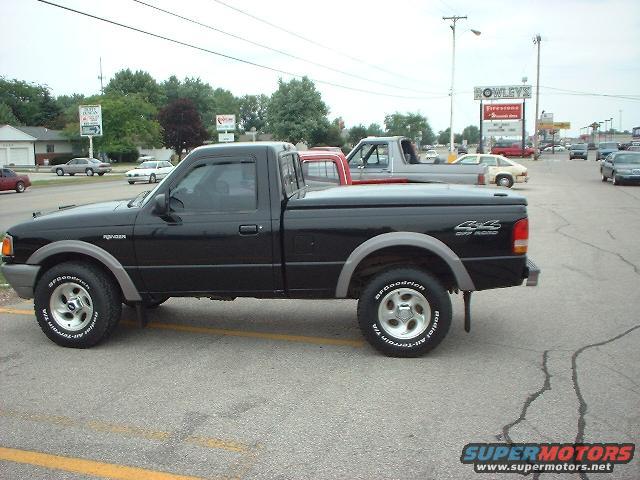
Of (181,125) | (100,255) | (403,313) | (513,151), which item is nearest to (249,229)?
(100,255)

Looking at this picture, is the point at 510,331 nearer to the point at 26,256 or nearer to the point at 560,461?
the point at 560,461

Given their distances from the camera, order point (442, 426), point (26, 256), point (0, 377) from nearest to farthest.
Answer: point (442, 426), point (0, 377), point (26, 256)

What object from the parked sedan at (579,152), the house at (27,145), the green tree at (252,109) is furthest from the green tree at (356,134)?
the green tree at (252,109)

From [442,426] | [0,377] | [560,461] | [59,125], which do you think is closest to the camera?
[560,461]

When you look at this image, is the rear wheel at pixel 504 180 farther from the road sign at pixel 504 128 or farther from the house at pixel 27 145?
the house at pixel 27 145

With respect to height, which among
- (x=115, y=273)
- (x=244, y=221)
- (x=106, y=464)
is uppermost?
(x=244, y=221)

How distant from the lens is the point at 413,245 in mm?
5312

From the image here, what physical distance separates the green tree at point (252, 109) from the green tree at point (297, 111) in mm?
80008

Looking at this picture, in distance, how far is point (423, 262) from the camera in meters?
5.64

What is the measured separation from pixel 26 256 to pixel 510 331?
4.90 meters

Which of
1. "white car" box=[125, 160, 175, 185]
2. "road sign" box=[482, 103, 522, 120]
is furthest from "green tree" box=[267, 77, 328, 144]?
"white car" box=[125, 160, 175, 185]

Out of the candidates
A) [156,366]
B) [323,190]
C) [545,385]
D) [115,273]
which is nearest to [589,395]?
[545,385]

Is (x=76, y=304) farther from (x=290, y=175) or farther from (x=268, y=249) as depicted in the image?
(x=290, y=175)

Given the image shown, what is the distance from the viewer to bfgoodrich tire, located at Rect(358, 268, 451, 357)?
5.34 meters
